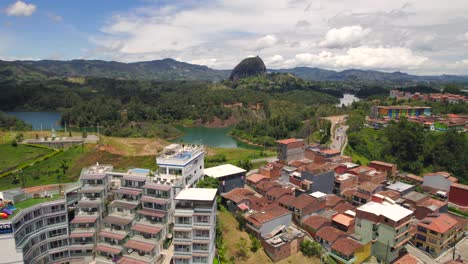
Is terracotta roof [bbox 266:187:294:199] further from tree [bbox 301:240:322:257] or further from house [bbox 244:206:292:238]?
tree [bbox 301:240:322:257]

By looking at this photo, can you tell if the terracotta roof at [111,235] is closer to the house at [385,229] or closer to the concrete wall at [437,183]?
the house at [385,229]

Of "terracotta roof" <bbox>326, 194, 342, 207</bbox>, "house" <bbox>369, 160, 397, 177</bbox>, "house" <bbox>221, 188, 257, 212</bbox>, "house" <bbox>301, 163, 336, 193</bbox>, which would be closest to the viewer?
"house" <bbox>221, 188, 257, 212</bbox>

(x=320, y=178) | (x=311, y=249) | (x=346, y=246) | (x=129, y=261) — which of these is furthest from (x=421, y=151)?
(x=129, y=261)

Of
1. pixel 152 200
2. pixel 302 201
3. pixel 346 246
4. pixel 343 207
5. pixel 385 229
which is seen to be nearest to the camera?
pixel 152 200

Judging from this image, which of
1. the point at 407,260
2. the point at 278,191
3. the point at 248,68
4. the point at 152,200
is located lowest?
the point at 407,260

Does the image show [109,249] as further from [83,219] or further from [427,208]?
[427,208]

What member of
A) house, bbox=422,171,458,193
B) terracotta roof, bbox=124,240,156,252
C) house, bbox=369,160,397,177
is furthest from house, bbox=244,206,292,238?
house, bbox=422,171,458,193

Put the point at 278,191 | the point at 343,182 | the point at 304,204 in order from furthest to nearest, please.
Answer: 1. the point at 343,182
2. the point at 278,191
3. the point at 304,204
